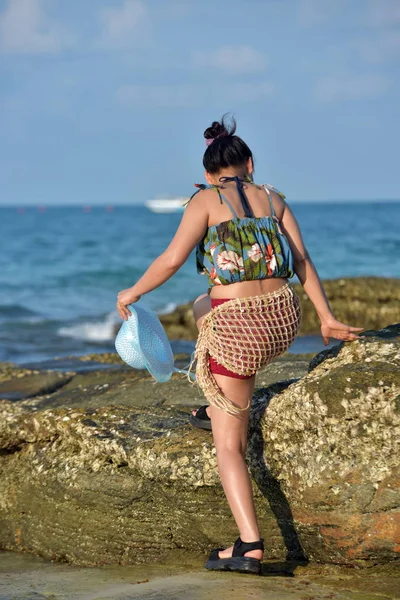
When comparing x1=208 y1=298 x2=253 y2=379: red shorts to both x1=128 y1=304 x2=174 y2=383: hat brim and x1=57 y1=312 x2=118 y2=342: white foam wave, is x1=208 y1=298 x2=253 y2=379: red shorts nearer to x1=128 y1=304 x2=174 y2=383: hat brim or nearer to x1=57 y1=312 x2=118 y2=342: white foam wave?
x1=128 y1=304 x2=174 y2=383: hat brim

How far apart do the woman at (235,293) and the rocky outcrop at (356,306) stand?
10.1 meters

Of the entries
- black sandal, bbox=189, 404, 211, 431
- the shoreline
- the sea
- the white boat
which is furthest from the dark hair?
the white boat

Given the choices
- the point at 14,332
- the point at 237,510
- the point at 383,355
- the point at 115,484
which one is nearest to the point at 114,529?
the point at 115,484

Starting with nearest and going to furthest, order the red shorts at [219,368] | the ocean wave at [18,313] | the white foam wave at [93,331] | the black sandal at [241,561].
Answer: the black sandal at [241,561] < the red shorts at [219,368] < the white foam wave at [93,331] < the ocean wave at [18,313]

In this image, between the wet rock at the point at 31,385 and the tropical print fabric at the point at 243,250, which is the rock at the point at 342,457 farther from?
the wet rock at the point at 31,385

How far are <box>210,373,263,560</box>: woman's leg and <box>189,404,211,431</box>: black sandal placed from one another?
39cm

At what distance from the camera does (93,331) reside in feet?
56.2

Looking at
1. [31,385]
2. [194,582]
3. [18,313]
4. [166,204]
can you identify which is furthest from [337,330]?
[166,204]

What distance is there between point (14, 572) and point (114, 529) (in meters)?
0.59

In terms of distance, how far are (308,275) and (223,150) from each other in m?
0.82

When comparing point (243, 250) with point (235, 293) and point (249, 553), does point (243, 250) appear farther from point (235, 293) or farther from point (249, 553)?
point (249, 553)

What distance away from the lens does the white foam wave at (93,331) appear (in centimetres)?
1609

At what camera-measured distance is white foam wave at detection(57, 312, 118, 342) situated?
1609 cm

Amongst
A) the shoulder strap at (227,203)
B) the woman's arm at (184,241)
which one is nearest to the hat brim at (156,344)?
the woman's arm at (184,241)
